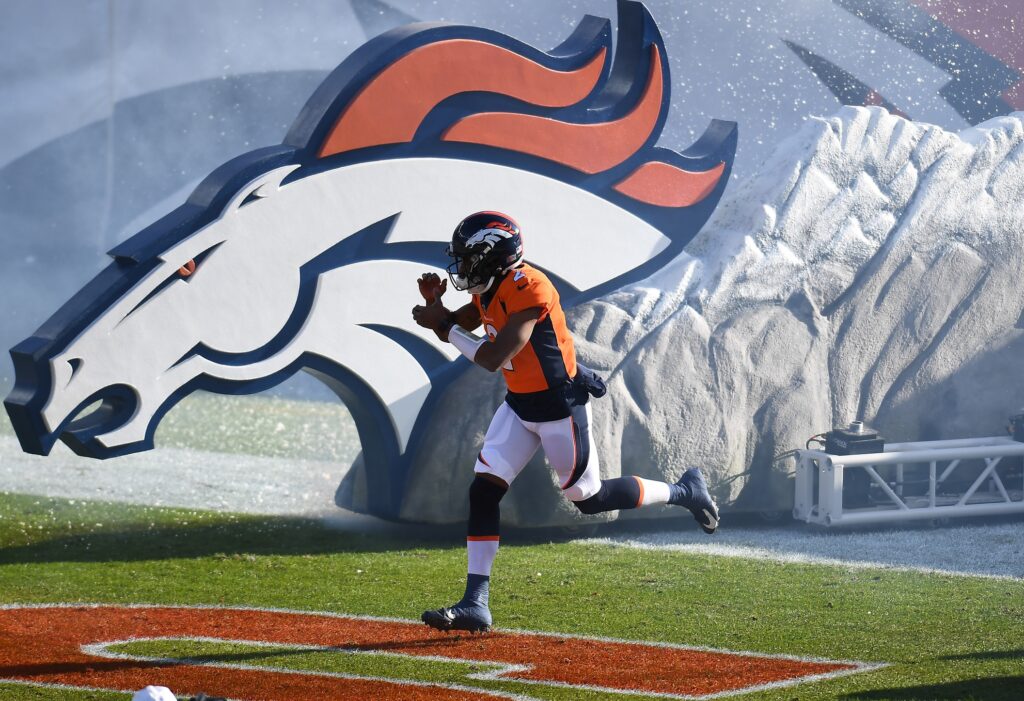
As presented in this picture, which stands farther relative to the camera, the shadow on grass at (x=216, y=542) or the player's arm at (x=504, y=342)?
the shadow on grass at (x=216, y=542)

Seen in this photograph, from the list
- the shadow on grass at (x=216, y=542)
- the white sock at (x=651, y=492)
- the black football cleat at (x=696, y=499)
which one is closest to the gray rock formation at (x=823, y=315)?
the shadow on grass at (x=216, y=542)

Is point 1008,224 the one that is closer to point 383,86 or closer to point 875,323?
point 875,323

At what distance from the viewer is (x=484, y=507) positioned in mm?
5258

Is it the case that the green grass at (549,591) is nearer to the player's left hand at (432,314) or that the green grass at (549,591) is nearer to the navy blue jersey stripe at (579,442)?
the navy blue jersey stripe at (579,442)

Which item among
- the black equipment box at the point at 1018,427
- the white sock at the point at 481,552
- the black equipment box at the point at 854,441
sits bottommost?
the white sock at the point at 481,552

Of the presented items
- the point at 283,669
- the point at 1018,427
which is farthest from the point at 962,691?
the point at 1018,427

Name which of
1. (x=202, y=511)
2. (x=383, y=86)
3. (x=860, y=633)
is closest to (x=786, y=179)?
(x=383, y=86)

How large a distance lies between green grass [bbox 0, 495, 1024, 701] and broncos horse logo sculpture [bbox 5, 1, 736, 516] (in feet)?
2.31

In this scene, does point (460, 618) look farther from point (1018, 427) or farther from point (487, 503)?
point (1018, 427)

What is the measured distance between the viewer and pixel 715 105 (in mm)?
14773

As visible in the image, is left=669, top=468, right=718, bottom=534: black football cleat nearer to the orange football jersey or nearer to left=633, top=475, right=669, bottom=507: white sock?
left=633, top=475, right=669, bottom=507: white sock

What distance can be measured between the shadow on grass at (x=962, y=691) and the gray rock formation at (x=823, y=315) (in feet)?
11.6

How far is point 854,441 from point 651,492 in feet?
9.60

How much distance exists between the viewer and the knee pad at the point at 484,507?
525cm
